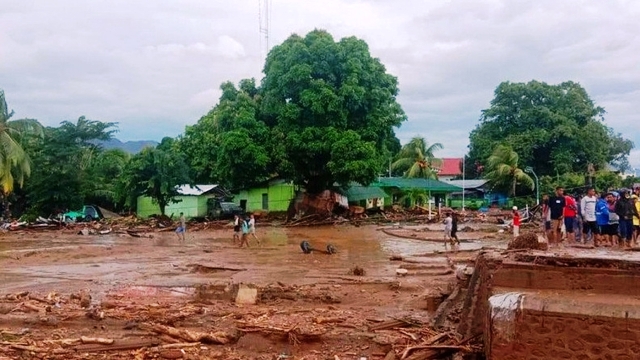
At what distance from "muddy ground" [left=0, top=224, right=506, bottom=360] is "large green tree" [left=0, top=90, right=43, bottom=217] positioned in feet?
55.0

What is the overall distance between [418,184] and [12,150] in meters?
31.4

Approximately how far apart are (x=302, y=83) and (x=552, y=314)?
3281 centimetres

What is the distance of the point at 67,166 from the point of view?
44.3 metres

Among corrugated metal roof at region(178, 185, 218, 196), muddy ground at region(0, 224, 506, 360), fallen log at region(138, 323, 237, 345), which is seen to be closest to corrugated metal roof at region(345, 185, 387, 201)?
corrugated metal roof at region(178, 185, 218, 196)

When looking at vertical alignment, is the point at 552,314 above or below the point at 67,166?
below

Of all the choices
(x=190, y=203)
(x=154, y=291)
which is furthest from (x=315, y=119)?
(x=154, y=291)

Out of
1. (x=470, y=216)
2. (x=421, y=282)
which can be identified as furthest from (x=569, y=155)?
(x=421, y=282)

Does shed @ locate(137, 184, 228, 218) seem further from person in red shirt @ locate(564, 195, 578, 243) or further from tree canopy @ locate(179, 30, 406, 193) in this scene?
person in red shirt @ locate(564, 195, 578, 243)

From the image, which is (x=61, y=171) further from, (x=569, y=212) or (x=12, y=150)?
(x=569, y=212)

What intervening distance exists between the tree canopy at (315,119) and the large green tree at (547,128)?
21.0 metres

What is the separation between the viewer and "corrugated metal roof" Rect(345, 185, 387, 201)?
47.0 metres

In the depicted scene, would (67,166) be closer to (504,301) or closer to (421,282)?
(421,282)

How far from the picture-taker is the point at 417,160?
6069 cm

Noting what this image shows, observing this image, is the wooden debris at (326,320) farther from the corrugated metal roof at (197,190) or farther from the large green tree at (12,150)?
the corrugated metal roof at (197,190)
